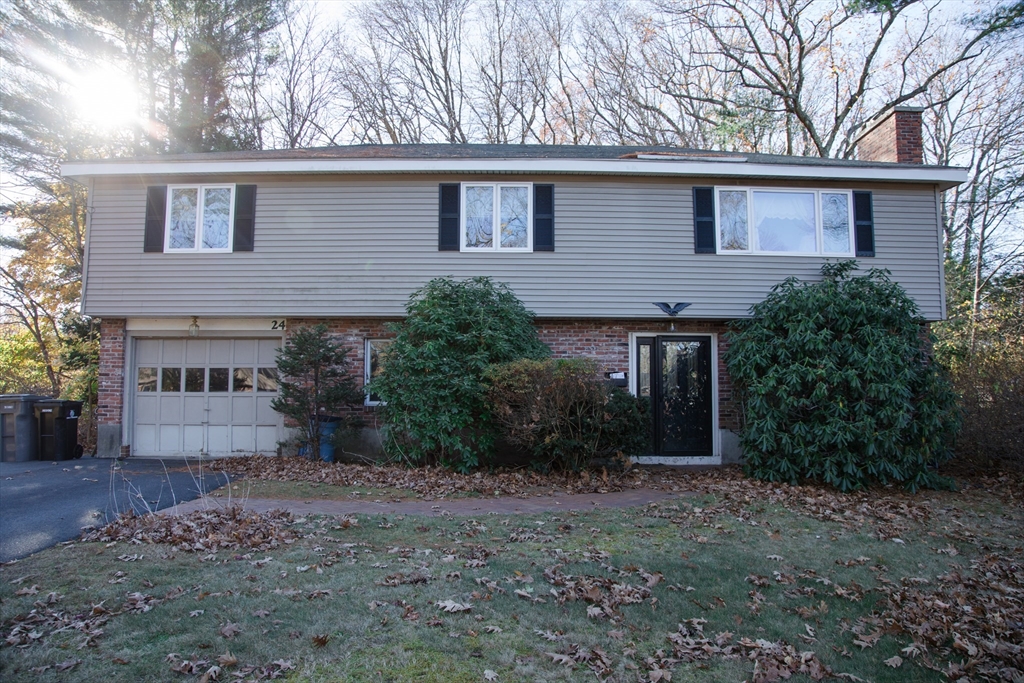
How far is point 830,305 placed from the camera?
966cm

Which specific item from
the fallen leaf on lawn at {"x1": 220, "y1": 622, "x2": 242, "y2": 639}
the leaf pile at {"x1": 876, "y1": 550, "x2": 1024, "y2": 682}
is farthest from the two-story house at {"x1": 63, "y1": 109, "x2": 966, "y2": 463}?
the fallen leaf on lawn at {"x1": 220, "y1": 622, "x2": 242, "y2": 639}

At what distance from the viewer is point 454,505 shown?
788 cm

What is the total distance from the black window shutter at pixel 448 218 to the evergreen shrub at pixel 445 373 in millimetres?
1517

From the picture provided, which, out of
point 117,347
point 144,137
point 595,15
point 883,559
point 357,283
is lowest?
point 883,559

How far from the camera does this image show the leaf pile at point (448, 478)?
8.85m

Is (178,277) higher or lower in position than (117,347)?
higher

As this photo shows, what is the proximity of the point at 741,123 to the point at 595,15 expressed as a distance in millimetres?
6663

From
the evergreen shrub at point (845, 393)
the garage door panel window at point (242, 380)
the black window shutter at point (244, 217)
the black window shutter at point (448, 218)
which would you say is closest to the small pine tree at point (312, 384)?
the garage door panel window at point (242, 380)

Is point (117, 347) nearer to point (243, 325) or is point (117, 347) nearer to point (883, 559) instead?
point (243, 325)

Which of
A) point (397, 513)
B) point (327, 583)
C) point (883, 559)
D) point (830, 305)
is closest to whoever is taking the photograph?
point (327, 583)

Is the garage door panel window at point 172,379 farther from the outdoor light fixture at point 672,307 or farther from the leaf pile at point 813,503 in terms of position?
the leaf pile at point 813,503

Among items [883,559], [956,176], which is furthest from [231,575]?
[956,176]

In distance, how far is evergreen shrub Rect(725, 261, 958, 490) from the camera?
359 inches

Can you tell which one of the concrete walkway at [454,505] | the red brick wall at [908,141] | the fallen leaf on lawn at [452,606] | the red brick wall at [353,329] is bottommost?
the fallen leaf on lawn at [452,606]
